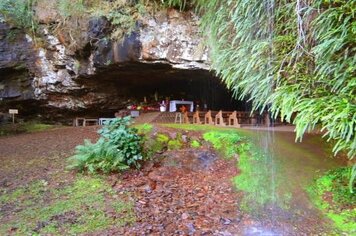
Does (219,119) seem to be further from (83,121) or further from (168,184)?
(83,121)

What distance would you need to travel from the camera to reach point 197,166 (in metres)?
5.32

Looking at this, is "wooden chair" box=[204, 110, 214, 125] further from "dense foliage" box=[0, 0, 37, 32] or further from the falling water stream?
"dense foliage" box=[0, 0, 37, 32]

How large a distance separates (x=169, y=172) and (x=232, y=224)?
1.68 m

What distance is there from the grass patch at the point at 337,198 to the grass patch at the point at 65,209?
7.85 feet

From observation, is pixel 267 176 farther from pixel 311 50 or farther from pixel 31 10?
pixel 31 10

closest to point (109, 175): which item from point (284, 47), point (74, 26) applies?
point (284, 47)

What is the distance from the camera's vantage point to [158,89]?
9891mm

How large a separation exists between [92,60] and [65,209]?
4339 millimetres

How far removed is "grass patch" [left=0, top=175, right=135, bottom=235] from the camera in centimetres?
354

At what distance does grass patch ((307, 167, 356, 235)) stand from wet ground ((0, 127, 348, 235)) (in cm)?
14

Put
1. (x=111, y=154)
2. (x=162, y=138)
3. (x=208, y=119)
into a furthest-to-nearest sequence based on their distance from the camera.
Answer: (x=208, y=119) < (x=162, y=138) < (x=111, y=154)

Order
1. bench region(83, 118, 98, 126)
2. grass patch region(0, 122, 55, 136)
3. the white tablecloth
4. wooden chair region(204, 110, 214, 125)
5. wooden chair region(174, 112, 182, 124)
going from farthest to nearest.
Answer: bench region(83, 118, 98, 126)
grass patch region(0, 122, 55, 136)
the white tablecloth
wooden chair region(174, 112, 182, 124)
wooden chair region(204, 110, 214, 125)

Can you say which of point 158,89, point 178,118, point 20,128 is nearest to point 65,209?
point 178,118

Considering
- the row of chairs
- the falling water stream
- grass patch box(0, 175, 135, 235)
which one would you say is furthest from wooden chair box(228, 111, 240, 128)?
grass patch box(0, 175, 135, 235)
